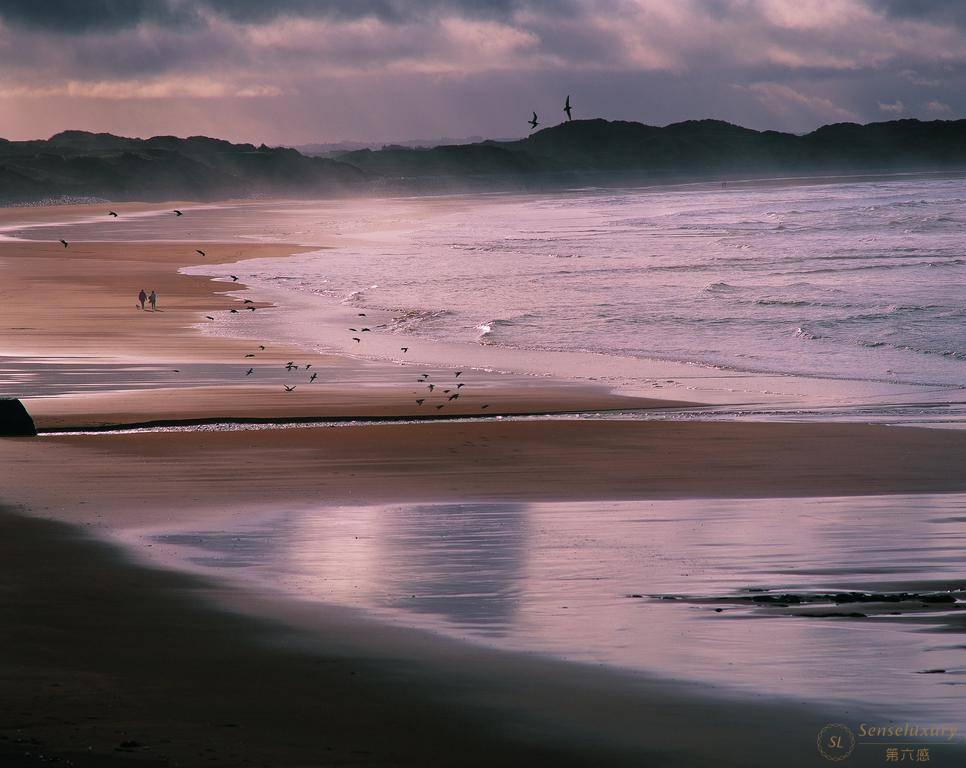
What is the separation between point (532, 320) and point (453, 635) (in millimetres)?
21316

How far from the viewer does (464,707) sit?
21.3ft

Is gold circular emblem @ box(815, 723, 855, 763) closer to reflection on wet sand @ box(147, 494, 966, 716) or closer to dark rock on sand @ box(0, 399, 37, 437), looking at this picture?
reflection on wet sand @ box(147, 494, 966, 716)

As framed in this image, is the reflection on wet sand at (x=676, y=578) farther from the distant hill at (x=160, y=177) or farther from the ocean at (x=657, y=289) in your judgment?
the distant hill at (x=160, y=177)

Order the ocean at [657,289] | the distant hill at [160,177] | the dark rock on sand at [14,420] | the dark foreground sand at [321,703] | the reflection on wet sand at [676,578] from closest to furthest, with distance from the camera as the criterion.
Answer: the dark foreground sand at [321,703], the reflection on wet sand at [676,578], the dark rock on sand at [14,420], the ocean at [657,289], the distant hill at [160,177]

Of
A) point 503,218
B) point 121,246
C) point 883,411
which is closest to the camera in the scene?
point 883,411

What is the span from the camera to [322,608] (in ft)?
26.9

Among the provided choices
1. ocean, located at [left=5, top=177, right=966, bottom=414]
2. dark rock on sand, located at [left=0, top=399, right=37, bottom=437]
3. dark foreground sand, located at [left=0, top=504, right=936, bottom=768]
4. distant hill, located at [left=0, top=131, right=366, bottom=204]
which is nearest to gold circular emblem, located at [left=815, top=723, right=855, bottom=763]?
dark foreground sand, located at [left=0, top=504, right=936, bottom=768]

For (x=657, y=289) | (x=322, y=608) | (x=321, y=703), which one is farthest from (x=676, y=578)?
(x=657, y=289)

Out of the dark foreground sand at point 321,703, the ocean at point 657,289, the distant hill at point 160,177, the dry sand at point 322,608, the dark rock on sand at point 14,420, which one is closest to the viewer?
the dark foreground sand at point 321,703

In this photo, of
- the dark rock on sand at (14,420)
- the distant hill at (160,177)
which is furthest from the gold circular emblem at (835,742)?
the distant hill at (160,177)

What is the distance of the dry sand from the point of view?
6.02 meters

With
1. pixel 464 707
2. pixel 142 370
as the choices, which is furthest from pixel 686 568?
pixel 142 370

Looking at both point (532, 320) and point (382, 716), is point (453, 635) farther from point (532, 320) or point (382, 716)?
point (532, 320)

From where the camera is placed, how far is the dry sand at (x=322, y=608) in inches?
237
